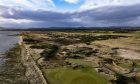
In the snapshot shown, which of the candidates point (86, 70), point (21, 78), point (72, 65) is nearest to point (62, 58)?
point (72, 65)

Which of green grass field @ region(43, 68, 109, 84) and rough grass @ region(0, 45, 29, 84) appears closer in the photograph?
green grass field @ region(43, 68, 109, 84)

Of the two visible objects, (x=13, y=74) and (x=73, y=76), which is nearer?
(x=73, y=76)

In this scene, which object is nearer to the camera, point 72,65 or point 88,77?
point 88,77

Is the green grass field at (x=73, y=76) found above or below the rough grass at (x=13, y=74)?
above

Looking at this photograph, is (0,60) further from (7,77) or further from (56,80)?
(56,80)

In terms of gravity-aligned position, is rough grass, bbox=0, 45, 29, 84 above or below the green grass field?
below

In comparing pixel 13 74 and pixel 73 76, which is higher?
pixel 73 76

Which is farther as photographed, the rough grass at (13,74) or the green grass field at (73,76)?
the rough grass at (13,74)

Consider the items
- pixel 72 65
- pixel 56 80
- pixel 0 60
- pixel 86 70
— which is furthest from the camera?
pixel 0 60
